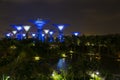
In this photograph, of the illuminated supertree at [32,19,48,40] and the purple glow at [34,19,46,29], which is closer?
the illuminated supertree at [32,19,48,40]

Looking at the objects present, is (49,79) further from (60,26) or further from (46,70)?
(60,26)

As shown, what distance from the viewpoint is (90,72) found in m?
16.3

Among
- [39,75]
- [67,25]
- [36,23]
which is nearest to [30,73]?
[39,75]

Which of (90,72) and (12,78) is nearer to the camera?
(12,78)

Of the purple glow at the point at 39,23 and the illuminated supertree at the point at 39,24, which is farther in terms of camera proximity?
the purple glow at the point at 39,23

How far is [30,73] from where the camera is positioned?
544 inches

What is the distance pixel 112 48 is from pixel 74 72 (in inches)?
1512

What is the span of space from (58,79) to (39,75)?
1.17 meters

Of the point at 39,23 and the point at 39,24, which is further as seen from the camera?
the point at 39,24

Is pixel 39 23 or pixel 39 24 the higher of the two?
pixel 39 23

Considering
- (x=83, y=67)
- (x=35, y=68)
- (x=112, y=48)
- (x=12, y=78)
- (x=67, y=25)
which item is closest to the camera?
(x=12, y=78)

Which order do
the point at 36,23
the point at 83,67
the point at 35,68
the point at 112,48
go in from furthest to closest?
the point at 36,23 < the point at 112,48 < the point at 83,67 < the point at 35,68

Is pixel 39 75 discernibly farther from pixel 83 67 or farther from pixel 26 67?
pixel 83 67

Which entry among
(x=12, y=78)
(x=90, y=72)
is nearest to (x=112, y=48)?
(x=90, y=72)
